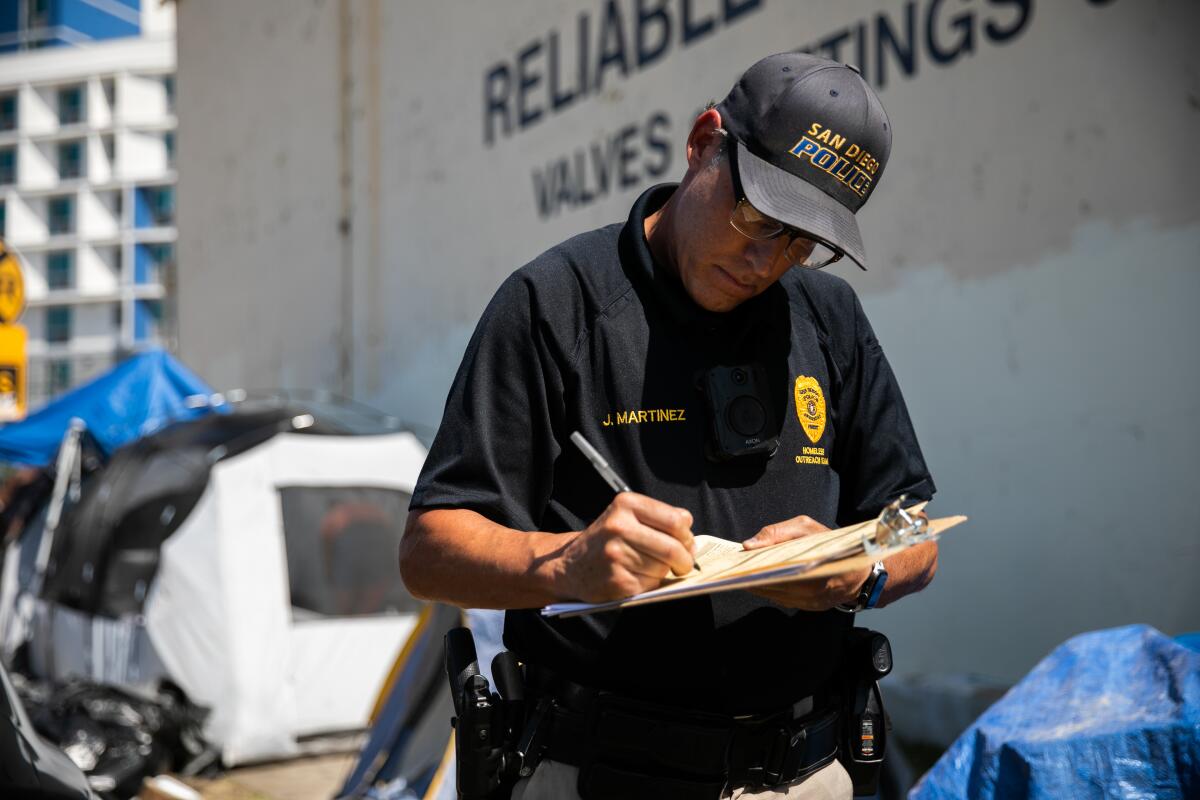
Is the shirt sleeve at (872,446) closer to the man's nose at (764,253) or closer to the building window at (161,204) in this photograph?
the man's nose at (764,253)

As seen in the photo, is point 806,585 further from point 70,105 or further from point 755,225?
point 70,105

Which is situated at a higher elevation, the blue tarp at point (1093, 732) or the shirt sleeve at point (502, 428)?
the shirt sleeve at point (502, 428)

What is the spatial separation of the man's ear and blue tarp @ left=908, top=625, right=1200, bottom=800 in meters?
1.64

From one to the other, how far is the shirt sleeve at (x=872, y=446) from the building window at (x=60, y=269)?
53.2 metres

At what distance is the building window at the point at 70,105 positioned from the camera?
49.6 meters

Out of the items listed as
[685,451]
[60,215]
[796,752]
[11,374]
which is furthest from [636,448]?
[60,215]

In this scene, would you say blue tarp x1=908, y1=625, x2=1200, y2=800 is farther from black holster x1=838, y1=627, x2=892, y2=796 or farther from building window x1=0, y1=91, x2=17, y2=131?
building window x1=0, y1=91, x2=17, y2=131

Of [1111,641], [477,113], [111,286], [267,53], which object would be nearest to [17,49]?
[111,286]

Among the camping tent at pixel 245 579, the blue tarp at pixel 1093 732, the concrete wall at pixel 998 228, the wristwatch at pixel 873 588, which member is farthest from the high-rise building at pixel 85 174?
the wristwatch at pixel 873 588

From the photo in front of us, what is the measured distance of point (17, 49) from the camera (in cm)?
5109

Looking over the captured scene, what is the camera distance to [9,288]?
783cm

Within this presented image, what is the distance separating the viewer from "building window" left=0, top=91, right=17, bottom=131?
50.0 meters

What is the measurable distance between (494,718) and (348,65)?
9.16m

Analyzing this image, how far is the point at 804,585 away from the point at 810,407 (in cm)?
35
